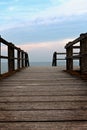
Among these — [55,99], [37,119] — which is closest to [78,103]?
[55,99]

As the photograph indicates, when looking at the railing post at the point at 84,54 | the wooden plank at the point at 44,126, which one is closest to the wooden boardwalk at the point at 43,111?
the wooden plank at the point at 44,126

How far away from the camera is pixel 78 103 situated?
15.3 feet

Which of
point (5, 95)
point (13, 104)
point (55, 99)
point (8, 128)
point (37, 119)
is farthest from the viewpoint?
point (5, 95)

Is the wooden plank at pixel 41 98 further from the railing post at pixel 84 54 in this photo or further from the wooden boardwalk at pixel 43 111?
the railing post at pixel 84 54

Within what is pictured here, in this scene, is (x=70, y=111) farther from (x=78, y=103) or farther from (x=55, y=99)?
(x=55, y=99)

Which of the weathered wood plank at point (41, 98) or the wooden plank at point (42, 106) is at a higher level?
the weathered wood plank at point (41, 98)

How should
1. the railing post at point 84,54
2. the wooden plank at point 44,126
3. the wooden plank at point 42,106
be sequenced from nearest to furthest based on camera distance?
the wooden plank at point 44,126
the wooden plank at point 42,106
the railing post at point 84,54

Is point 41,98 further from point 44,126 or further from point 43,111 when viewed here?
point 44,126

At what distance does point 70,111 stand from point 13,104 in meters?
0.99

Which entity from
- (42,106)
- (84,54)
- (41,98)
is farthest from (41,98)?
(84,54)

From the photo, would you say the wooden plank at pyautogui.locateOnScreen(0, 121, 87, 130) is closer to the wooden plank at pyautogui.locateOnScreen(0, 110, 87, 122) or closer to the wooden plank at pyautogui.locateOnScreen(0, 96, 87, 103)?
the wooden plank at pyautogui.locateOnScreen(0, 110, 87, 122)

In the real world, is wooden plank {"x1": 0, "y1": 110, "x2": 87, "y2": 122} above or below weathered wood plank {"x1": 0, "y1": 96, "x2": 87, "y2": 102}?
below

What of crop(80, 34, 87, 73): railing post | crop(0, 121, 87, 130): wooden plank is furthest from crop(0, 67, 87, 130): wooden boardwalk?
crop(80, 34, 87, 73): railing post

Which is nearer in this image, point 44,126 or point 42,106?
point 44,126
